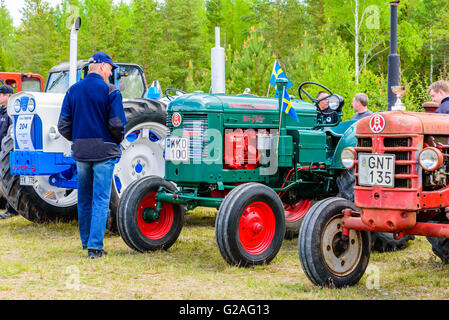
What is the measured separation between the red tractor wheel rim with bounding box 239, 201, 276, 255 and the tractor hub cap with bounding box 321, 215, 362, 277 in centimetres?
104

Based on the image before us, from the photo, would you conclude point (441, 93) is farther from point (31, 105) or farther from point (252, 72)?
point (252, 72)

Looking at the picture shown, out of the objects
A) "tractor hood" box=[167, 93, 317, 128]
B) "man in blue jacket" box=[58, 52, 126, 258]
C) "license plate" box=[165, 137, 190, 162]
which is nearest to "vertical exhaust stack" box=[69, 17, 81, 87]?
"man in blue jacket" box=[58, 52, 126, 258]

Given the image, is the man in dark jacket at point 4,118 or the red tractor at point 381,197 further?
the man in dark jacket at point 4,118

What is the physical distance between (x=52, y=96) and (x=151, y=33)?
22046 millimetres

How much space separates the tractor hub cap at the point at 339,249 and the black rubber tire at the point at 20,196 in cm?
453

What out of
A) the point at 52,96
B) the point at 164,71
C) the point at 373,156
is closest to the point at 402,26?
the point at 164,71

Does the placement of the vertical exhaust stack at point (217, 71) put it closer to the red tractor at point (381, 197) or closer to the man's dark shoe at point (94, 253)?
the man's dark shoe at point (94, 253)

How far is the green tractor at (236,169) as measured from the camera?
5.71 m

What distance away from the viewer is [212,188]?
611cm

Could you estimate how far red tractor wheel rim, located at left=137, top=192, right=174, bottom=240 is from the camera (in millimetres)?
6344

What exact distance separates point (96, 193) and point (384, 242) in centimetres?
301

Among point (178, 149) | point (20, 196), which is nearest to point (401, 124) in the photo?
point (178, 149)

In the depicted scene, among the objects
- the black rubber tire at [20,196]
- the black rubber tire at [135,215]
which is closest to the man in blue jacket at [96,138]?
the black rubber tire at [135,215]

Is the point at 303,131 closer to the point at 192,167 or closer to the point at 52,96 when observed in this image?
the point at 192,167
